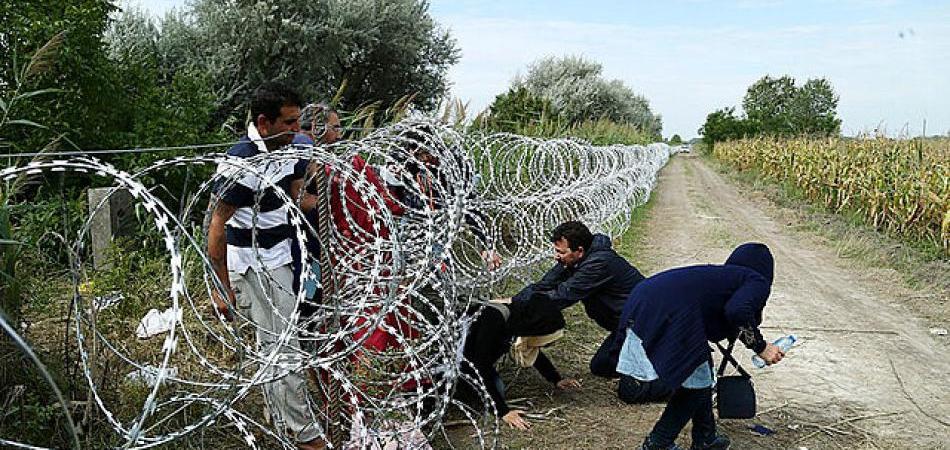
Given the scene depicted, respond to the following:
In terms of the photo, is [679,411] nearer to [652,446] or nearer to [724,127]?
[652,446]

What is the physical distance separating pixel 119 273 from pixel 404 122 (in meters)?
1.58

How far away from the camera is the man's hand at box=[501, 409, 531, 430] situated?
14.5 ft

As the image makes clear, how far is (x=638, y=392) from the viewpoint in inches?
188

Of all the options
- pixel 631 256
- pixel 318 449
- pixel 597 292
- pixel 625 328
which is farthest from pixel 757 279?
pixel 631 256

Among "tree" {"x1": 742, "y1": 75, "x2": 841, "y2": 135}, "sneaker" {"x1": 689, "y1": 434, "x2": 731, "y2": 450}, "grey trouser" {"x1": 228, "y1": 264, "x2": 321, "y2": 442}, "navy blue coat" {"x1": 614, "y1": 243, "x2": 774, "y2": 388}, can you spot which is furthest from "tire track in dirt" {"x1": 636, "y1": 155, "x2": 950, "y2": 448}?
"tree" {"x1": 742, "y1": 75, "x2": 841, "y2": 135}

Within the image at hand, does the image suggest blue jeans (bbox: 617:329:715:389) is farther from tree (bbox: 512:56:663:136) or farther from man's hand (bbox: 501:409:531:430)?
tree (bbox: 512:56:663:136)

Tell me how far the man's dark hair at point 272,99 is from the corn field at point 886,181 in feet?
29.5

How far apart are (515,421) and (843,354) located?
3097 millimetres

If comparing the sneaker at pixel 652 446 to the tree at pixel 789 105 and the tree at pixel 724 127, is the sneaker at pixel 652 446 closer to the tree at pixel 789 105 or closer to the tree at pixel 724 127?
the tree at pixel 789 105

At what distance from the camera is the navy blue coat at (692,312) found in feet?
12.5

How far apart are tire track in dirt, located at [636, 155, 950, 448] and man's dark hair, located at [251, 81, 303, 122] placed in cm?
302

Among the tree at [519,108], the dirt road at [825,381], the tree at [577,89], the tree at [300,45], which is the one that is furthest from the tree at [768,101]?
the dirt road at [825,381]

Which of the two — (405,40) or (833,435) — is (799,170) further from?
(833,435)

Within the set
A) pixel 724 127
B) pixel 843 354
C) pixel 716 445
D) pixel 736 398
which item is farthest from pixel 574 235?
pixel 724 127
